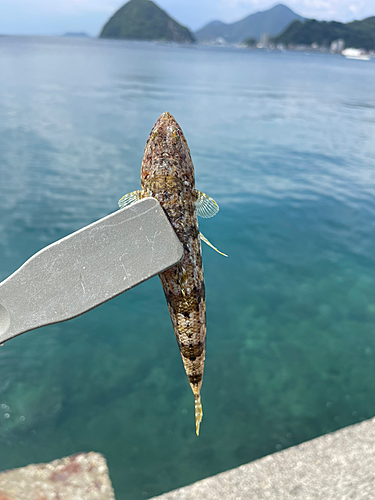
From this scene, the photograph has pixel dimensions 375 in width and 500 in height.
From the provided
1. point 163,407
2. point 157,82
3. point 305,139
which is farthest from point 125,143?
point 157,82

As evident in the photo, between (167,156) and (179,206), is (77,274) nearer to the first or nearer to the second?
(179,206)

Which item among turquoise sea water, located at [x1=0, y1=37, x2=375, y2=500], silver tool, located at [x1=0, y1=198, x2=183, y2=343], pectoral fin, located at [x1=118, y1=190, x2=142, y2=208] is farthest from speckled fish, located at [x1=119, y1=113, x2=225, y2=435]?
turquoise sea water, located at [x1=0, y1=37, x2=375, y2=500]

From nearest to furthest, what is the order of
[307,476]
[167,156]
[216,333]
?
[167,156]
[307,476]
[216,333]

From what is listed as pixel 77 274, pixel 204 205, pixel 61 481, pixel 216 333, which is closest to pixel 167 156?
pixel 204 205

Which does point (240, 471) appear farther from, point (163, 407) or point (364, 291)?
point (364, 291)

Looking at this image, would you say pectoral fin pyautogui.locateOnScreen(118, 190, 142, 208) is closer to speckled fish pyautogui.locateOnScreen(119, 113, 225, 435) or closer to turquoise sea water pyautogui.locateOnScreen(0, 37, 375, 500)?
speckled fish pyautogui.locateOnScreen(119, 113, 225, 435)

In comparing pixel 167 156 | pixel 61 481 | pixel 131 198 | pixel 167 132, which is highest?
A: pixel 167 132
